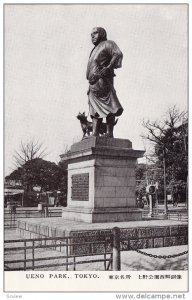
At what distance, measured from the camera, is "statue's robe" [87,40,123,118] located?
41.2 feet

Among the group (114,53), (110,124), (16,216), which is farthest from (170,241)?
(16,216)

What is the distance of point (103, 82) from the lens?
12648 mm

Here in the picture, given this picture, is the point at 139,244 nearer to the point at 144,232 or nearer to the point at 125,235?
the point at 144,232

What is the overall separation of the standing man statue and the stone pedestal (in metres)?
0.84

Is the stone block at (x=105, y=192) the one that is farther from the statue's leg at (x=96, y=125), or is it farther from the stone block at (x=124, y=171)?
the statue's leg at (x=96, y=125)

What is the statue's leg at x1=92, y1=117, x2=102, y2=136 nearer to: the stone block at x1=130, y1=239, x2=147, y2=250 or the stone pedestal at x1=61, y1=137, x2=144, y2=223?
the stone pedestal at x1=61, y1=137, x2=144, y2=223

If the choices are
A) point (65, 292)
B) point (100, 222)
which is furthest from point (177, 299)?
point (100, 222)

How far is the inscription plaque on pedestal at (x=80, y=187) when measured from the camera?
12188 millimetres

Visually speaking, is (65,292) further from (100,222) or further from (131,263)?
(100,222)

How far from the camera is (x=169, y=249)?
10.8 meters

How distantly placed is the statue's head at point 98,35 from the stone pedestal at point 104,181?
331 centimetres

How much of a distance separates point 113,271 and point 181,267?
1.85 meters

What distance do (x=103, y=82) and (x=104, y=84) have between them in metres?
0.07

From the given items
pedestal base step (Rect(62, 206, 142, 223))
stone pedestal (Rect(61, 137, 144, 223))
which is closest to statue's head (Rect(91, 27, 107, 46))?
stone pedestal (Rect(61, 137, 144, 223))
